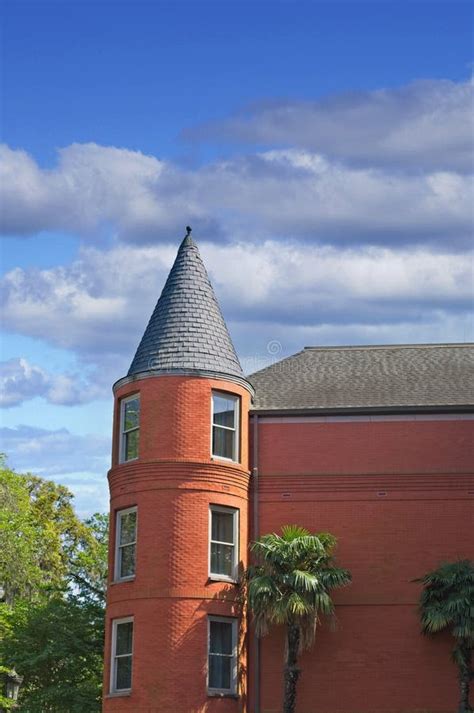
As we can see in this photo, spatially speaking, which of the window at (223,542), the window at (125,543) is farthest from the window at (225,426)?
the window at (125,543)

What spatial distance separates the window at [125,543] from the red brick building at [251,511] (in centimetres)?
5

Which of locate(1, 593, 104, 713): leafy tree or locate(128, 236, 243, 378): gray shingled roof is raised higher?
locate(128, 236, 243, 378): gray shingled roof

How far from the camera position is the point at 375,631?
1202 inches

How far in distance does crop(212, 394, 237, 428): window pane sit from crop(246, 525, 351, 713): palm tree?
Result: 12.1 feet

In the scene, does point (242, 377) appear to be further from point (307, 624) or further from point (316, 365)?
point (307, 624)

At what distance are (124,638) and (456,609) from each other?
356 inches

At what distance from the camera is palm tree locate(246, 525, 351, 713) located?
2830 centimetres

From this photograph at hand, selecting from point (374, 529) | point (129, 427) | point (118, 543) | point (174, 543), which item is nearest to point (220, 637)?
point (174, 543)

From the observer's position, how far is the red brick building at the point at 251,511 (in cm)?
2906

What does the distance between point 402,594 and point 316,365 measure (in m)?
8.65

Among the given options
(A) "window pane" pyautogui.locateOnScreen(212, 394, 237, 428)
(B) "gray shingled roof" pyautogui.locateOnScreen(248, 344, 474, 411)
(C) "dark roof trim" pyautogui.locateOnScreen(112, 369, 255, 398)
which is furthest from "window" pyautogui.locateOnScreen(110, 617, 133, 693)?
(B) "gray shingled roof" pyautogui.locateOnScreen(248, 344, 474, 411)

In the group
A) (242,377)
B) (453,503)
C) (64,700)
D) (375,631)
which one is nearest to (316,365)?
(242,377)

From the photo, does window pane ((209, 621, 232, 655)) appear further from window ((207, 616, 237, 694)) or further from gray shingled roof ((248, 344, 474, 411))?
gray shingled roof ((248, 344, 474, 411))

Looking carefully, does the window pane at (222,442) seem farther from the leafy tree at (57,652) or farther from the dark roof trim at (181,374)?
the leafy tree at (57,652)
